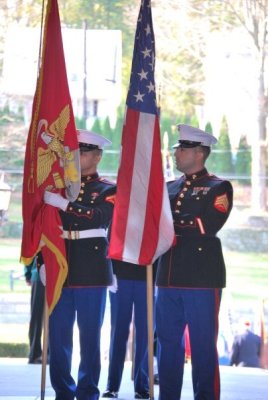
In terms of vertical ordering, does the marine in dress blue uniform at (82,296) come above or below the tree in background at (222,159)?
below

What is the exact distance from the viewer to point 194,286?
550 centimetres

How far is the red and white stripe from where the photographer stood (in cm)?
553

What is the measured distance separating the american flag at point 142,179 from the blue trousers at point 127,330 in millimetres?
751

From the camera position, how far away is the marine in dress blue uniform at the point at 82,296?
220 inches

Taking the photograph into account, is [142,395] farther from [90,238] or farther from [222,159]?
[222,159]

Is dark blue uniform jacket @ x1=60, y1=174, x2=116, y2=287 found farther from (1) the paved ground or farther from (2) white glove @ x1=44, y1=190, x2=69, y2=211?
(1) the paved ground

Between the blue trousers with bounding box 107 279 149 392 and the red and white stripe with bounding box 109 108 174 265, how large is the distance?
74 cm

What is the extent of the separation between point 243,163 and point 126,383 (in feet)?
20.8

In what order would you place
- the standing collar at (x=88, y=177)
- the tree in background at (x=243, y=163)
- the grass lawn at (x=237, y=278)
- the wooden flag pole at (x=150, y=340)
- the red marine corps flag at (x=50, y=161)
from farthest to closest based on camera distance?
the tree in background at (x=243, y=163) → the grass lawn at (x=237, y=278) → the standing collar at (x=88, y=177) → the red marine corps flag at (x=50, y=161) → the wooden flag pole at (x=150, y=340)

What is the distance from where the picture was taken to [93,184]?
5.81 metres

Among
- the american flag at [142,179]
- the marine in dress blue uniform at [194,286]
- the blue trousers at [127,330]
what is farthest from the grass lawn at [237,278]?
the marine in dress blue uniform at [194,286]

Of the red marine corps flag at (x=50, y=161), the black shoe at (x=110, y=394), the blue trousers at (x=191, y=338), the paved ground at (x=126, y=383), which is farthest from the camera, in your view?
the paved ground at (x=126, y=383)

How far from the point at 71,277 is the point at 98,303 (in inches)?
7.9

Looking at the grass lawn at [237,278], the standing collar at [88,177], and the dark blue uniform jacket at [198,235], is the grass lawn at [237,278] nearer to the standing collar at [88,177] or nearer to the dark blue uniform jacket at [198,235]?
the standing collar at [88,177]
